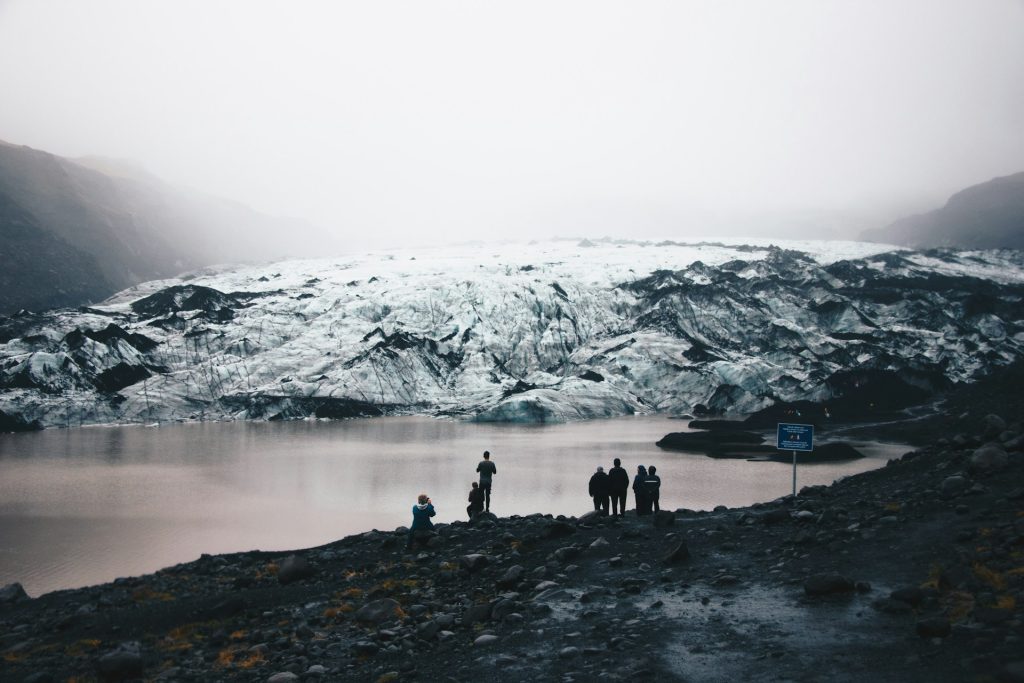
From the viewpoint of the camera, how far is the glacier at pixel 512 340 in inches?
3376

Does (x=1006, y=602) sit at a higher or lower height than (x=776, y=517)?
higher

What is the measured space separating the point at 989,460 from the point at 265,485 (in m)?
33.6

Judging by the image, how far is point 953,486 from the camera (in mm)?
13148

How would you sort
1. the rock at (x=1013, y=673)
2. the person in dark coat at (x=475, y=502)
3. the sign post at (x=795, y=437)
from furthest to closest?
the person in dark coat at (x=475, y=502)
the sign post at (x=795, y=437)
the rock at (x=1013, y=673)

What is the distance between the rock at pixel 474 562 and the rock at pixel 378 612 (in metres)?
1.91

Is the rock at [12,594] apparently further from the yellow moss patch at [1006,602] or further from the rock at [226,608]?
the yellow moss patch at [1006,602]

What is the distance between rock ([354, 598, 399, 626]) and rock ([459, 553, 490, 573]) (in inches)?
75.2

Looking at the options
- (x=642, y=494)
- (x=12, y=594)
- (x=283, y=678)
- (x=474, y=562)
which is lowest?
(x=12, y=594)

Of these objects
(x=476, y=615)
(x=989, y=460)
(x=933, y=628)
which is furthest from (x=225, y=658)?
(x=989, y=460)

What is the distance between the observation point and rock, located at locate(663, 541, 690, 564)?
12.3m

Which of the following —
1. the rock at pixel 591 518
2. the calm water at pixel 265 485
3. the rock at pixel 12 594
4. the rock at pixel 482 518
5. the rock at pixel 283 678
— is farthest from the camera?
the calm water at pixel 265 485

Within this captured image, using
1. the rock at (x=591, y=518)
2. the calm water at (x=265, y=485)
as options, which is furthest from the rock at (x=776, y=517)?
the calm water at (x=265, y=485)

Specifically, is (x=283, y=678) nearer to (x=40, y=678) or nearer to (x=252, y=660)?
(x=252, y=660)

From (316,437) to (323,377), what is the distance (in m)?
27.1
